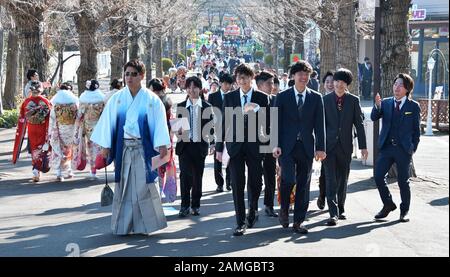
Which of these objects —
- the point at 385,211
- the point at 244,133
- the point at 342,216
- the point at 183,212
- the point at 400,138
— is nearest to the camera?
the point at 244,133

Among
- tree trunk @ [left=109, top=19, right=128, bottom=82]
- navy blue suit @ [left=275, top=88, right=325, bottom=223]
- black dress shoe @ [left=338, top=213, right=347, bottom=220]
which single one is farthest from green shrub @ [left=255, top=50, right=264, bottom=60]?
navy blue suit @ [left=275, top=88, right=325, bottom=223]

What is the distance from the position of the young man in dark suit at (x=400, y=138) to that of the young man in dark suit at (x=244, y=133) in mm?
1654

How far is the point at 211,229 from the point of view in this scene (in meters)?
9.28

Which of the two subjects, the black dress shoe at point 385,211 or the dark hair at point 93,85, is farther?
the dark hair at point 93,85

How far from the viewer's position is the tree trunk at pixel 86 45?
20.8 metres

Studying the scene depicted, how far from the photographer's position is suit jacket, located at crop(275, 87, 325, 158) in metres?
8.84

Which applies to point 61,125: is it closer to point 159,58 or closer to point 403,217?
point 403,217

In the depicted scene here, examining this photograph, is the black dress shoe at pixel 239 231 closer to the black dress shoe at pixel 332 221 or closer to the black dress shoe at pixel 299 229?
the black dress shoe at pixel 299 229

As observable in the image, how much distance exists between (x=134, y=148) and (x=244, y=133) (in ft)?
4.29

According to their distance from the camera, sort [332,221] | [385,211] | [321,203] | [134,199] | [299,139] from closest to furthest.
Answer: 1. [134,199]
2. [299,139]
3. [332,221]
4. [385,211]
5. [321,203]

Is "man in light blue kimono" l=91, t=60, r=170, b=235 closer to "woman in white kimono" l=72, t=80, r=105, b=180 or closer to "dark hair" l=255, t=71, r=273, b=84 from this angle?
"dark hair" l=255, t=71, r=273, b=84

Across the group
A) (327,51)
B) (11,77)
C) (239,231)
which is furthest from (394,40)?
(11,77)

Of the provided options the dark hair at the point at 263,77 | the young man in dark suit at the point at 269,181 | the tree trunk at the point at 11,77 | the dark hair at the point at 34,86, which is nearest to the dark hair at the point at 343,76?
the young man in dark suit at the point at 269,181
